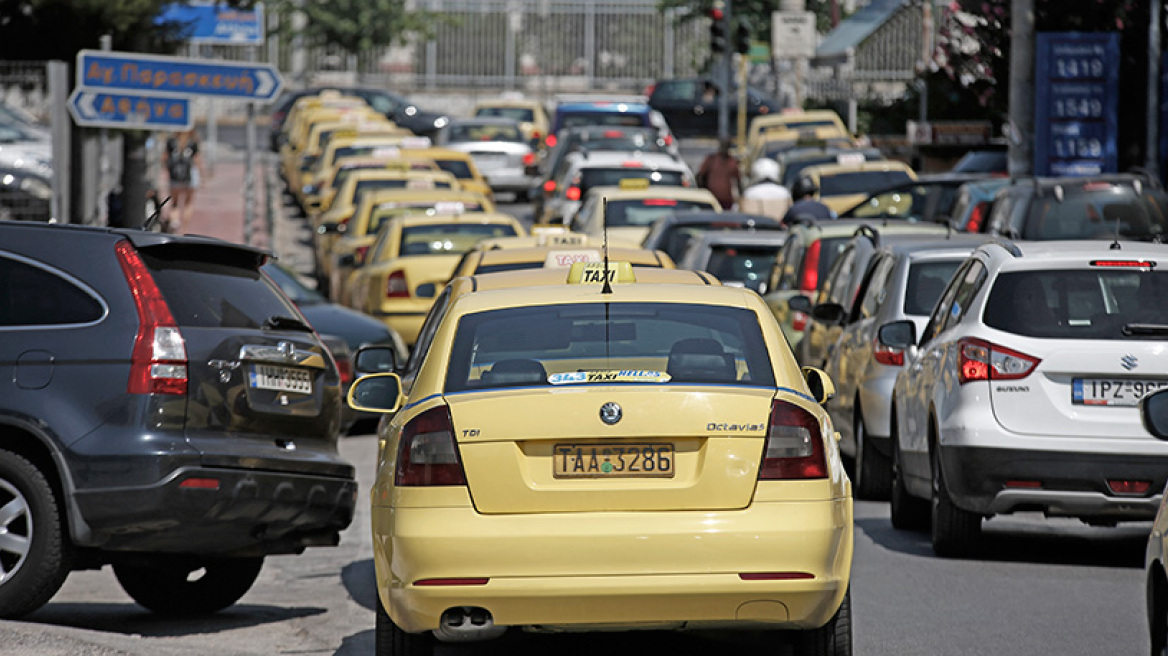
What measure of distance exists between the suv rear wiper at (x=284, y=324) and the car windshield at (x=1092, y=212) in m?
10.3

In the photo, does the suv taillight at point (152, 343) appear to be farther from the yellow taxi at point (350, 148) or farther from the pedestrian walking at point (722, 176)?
the yellow taxi at point (350, 148)

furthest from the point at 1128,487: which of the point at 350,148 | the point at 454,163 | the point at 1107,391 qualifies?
the point at 350,148

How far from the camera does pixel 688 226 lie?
897 inches

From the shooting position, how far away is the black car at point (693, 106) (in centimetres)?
6006

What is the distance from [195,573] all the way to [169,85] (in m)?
9.91

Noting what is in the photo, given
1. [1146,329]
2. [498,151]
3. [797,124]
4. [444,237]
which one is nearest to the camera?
[1146,329]

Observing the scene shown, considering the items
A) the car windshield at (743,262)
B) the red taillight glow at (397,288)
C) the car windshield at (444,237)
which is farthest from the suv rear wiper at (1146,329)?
the car windshield at (444,237)

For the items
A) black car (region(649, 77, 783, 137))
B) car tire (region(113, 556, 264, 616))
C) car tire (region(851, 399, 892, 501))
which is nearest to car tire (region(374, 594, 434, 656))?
car tire (region(113, 556, 264, 616))

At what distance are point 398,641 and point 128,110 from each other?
1338cm

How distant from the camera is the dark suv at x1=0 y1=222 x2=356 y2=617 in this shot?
9.30 m

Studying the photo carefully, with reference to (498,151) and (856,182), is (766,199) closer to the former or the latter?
(856,182)

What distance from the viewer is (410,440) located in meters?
7.60

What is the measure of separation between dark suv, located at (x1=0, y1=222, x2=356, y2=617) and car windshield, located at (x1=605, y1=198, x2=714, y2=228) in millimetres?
16422

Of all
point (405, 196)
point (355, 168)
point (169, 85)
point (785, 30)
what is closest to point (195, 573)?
point (169, 85)
